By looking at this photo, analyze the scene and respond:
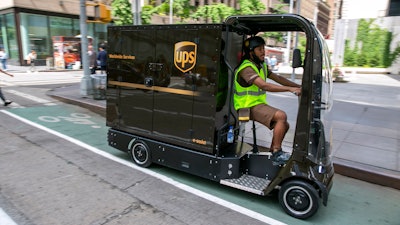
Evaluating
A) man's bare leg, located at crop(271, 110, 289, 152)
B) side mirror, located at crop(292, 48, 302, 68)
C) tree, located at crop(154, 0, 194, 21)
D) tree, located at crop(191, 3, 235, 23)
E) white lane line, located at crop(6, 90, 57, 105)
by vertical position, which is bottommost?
white lane line, located at crop(6, 90, 57, 105)

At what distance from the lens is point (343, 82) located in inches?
702

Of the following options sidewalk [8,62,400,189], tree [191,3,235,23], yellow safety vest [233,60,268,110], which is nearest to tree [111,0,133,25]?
tree [191,3,235,23]

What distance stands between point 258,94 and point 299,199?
1.49 m

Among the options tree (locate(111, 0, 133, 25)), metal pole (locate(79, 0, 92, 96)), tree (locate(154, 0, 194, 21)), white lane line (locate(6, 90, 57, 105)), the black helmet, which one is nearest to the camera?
the black helmet

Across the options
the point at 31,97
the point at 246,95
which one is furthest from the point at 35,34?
the point at 246,95

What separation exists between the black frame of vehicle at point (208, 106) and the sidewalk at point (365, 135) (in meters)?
0.88

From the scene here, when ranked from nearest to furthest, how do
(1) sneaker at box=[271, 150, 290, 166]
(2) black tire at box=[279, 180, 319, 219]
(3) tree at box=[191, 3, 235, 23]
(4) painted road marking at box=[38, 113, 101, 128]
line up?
(2) black tire at box=[279, 180, 319, 219] → (1) sneaker at box=[271, 150, 290, 166] → (4) painted road marking at box=[38, 113, 101, 128] → (3) tree at box=[191, 3, 235, 23]

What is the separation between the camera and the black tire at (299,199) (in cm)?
362

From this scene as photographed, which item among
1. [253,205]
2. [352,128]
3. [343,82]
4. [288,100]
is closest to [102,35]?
[343,82]

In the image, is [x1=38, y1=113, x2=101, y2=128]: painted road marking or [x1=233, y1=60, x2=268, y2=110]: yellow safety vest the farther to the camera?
[x1=38, y1=113, x2=101, y2=128]: painted road marking

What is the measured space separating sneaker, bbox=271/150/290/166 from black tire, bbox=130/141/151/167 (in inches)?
78.7

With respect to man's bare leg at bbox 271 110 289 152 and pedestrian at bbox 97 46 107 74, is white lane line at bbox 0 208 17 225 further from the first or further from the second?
pedestrian at bbox 97 46 107 74

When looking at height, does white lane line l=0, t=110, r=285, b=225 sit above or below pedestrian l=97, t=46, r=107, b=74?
below

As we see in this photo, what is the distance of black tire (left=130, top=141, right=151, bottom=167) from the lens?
5016 mm
